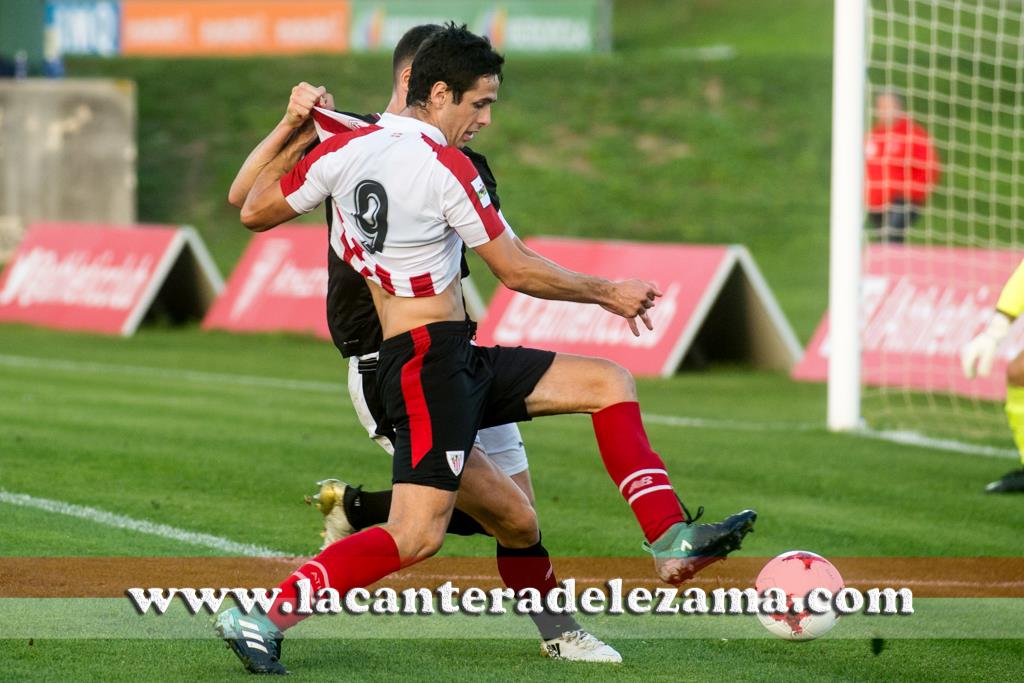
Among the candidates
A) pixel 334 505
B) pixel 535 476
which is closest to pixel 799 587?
pixel 334 505

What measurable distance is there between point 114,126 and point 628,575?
57.0 feet

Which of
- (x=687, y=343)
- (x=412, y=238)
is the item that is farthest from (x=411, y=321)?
(x=687, y=343)

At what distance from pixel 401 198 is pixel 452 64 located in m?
0.46

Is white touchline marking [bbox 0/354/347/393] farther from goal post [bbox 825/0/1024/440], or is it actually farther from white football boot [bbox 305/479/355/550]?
white football boot [bbox 305/479/355/550]

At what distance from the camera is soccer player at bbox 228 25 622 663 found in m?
5.37

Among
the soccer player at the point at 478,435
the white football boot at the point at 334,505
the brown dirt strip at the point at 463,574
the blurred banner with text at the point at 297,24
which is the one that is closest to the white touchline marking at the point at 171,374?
the brown dirt strip at the point at 463,574

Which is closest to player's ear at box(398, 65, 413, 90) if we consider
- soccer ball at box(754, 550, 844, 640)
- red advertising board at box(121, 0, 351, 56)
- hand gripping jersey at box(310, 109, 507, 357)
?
hand gripping jersey at box(310, 109, 507, 357)

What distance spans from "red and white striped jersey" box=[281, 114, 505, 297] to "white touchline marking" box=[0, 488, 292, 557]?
240cm

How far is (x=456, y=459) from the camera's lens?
5023 millimetres

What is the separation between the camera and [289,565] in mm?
6875

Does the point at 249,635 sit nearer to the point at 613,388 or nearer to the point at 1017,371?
the point at 613,388

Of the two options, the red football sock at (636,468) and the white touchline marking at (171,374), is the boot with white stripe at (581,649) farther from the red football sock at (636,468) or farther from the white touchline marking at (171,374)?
the white touchline marking at (171,374)

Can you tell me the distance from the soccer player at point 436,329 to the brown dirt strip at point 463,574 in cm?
158

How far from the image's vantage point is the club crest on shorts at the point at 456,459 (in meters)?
5.01
